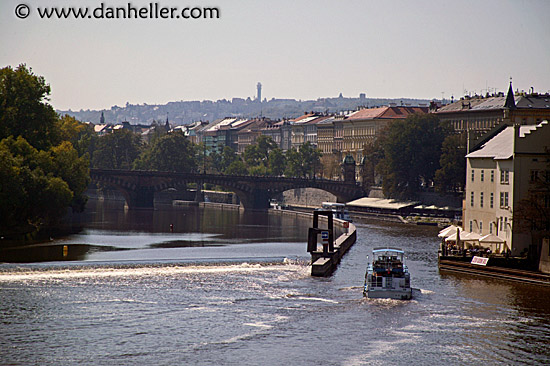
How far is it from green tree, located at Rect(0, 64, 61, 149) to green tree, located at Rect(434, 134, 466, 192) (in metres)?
51.9

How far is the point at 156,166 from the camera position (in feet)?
650

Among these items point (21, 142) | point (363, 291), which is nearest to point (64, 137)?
point (21, 142)

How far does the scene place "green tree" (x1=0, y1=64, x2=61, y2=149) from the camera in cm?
10575

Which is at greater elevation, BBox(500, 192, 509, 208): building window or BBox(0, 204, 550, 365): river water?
BBox(500, 192, 509, 208): building window

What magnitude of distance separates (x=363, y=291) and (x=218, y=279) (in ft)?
32.6

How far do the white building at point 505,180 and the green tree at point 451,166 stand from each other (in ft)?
173

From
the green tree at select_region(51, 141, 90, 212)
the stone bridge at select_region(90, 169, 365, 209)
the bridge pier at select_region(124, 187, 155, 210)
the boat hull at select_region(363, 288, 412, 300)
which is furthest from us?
the stone bridge at select_region(90, 169, 365, 209)

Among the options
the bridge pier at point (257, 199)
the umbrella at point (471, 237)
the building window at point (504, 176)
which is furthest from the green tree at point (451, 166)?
the building window at point (504, 176)

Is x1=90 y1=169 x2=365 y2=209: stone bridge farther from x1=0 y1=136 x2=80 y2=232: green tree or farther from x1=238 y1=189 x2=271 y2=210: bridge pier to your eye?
x1=0 y1=136 x2=80 y2=232: green tree

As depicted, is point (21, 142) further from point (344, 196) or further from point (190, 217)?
point (344, 196)

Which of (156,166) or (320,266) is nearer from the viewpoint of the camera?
(320,266)

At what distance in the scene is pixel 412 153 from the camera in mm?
141875

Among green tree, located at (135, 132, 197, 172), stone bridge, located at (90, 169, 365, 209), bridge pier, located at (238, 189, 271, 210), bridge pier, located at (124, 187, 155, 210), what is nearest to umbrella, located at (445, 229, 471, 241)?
stone bridge, located at (90, 169, 365, 209)

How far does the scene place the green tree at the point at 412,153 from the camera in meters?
142
